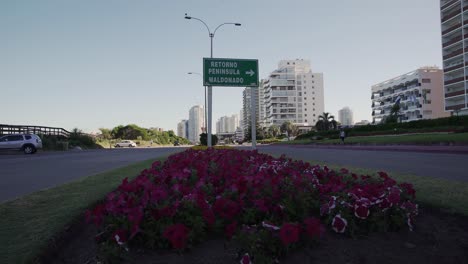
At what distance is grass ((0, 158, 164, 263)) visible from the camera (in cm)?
292

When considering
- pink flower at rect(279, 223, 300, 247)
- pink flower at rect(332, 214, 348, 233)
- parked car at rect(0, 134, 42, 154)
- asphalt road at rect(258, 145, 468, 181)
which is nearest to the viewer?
pink flower at rect(279, 223, 300, 247)

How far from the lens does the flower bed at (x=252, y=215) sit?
8.78 feet

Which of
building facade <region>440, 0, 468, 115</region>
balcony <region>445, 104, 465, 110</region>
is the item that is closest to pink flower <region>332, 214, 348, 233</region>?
building facade <region>440, 0, 468, 115</region>

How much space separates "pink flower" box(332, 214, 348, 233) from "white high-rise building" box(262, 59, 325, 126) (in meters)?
140

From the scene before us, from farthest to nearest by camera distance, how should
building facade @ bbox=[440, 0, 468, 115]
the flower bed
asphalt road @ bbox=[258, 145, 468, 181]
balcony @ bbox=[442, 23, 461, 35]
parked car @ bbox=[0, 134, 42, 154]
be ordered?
balcony @ bbox=[442, 23, 461, 35] → building facade @ bbox=[440, 0, 468, 115] → parked car @ bbox=[0, 134, 42, 154] → asphalt road @ bbox=[258, 145, 468, 181] → the flower bed

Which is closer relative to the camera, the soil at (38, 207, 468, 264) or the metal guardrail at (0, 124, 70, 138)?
the soil at (38, 207, 468, 264)

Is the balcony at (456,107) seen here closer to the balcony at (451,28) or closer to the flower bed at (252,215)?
the balcony at (451,28)

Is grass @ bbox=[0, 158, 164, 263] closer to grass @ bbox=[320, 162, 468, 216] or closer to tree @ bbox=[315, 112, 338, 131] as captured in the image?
grass @ bbox=[320, 162, 468, 216]

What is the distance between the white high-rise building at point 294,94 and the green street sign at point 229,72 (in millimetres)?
124516

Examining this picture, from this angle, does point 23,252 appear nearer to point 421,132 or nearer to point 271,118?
point 421,132

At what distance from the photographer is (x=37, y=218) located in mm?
3975

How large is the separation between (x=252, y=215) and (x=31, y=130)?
39453mm

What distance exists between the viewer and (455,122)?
1369 inches

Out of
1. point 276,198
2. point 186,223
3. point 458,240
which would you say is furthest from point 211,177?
point 458,240
